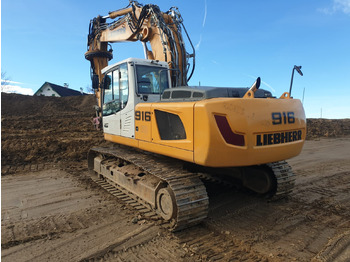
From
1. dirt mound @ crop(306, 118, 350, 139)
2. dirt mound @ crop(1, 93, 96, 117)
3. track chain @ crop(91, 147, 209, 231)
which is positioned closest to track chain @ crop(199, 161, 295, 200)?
track chain @ crop(91, 147, 209, 231)

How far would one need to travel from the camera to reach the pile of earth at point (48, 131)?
8484 millimetres

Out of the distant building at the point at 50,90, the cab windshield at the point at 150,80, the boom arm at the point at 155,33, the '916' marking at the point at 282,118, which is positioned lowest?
the '916' marking at the point at 282,118

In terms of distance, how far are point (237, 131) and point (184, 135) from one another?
706mm

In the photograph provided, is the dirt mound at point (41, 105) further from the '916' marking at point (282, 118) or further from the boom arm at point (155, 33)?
the '916' marking at point (282, 118)

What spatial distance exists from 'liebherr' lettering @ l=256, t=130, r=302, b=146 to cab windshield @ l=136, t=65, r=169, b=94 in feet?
6.32

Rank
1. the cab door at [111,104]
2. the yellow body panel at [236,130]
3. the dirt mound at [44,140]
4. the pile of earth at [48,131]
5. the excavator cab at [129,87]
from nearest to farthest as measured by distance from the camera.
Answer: the yellow body panel at [236,130], the excavator cab at [129,87], the cab door at [111,104], the dirt mound at [44,140], the pile of earth at [48,131]

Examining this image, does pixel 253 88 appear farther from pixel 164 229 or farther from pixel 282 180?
pixel 164 229

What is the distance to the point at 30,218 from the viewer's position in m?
4.01

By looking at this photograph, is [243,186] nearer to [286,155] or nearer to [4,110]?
[286,155]

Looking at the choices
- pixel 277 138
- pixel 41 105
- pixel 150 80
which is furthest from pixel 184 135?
pixel 41 105

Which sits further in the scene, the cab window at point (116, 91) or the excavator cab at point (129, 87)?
the cab window at point (116, 91)

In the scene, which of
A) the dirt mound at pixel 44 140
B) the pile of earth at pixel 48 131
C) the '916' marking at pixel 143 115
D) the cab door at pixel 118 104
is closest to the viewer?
the '916' marking at pixel 143 115

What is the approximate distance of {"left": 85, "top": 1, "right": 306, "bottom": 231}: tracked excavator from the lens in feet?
9.89

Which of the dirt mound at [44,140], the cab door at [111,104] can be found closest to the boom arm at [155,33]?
the cab door at [111,104]
